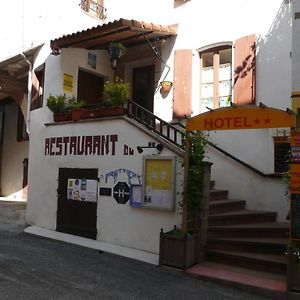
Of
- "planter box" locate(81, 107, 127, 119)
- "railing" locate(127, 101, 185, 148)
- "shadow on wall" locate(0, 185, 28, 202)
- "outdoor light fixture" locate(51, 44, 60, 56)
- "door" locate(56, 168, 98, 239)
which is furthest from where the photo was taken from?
"shadow on wall" locate(0, 185, 28, 202)

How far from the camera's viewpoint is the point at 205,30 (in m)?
10.0

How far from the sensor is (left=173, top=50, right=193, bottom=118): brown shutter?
10.1m

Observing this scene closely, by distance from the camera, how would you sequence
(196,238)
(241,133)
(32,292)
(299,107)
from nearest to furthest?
(32,292) → (299,107) → (196,238) → (241,133)

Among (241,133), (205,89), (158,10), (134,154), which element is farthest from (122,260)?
(158,10)

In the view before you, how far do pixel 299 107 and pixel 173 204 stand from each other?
2714 mm

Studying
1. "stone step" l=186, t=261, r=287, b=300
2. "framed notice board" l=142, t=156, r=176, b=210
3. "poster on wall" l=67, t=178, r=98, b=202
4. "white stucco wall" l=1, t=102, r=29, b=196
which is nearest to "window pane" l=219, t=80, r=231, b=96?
"framed notice board" l=142, t=156, r=176, b=210

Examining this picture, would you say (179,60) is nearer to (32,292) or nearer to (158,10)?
(158,10)

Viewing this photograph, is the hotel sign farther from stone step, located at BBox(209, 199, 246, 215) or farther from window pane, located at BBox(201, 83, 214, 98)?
window pane, located at BBox(201, 83, 214, 98)

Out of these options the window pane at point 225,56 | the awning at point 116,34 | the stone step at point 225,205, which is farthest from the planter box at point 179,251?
the awning at point 116,34

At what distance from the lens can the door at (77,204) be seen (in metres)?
9.02

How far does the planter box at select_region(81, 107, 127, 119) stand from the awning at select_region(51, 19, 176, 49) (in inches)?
73.2

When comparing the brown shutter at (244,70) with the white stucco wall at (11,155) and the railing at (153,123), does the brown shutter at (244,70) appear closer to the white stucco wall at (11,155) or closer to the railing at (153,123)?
the railing at (153,123)

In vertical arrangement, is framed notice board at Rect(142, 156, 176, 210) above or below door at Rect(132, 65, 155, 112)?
below

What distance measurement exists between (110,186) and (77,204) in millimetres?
1122
